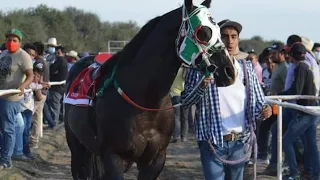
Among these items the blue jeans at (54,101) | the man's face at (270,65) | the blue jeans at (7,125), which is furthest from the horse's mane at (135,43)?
the blue jeans at (54,101)

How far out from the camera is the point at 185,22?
13.6ft

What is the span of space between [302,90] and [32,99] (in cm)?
445

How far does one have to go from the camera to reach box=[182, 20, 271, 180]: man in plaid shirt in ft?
13.7

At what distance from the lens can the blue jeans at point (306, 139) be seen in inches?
270

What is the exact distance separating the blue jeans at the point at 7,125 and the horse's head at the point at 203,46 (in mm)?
4310

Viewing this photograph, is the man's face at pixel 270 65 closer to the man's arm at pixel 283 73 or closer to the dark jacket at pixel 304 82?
the man's arm at pixel 283 73

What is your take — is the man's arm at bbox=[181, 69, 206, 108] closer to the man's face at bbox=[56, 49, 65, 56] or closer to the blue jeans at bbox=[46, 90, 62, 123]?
the blue jeans at bbox=[46, 90, 62, 123]

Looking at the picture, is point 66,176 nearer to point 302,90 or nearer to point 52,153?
point 52,153

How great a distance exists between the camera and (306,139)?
23.1ft

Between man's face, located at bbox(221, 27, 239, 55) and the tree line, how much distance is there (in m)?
32.1

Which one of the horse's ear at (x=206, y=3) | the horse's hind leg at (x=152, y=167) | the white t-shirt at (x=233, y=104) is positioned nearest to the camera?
the white t-shirt at (x=233, y=104)

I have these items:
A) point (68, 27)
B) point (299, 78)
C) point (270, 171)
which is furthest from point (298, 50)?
point (68, 27)

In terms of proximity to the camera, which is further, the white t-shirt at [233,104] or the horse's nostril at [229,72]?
the white t-shirt at [233,104]

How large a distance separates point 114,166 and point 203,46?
136cm
